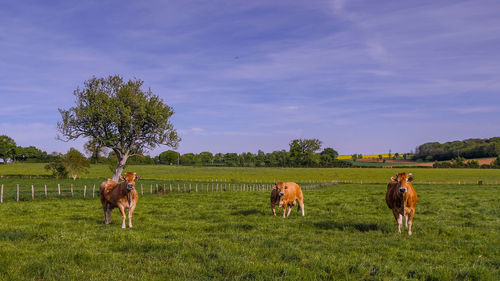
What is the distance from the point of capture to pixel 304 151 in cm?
18962

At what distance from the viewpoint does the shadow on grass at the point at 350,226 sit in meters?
13.8

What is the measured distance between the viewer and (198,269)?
8.03 m

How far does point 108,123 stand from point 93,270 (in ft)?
127

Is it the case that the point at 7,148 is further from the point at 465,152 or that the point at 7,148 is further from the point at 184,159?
the point at 465,152

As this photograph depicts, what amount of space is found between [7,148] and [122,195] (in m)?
144

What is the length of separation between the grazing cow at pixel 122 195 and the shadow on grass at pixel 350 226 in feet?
23.7

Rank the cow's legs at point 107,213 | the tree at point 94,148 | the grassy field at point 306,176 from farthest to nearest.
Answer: the grassy field at point 306,176, the tree at point 94,148, the cow's legs at point 107,213

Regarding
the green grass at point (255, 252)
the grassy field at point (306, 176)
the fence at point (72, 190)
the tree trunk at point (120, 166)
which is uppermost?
the tree trunk at point (120, 166)

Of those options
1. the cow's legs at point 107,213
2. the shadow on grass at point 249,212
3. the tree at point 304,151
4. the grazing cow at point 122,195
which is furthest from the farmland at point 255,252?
the tree at point 304,151

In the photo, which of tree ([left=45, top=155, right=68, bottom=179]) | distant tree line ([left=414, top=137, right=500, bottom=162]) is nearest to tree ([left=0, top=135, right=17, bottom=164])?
tree ([left=45, top=155, right=68, bottom=179])

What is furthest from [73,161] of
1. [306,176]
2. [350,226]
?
[350,226]

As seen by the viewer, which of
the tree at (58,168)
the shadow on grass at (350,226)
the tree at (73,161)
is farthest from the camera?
the tree at (58,168)

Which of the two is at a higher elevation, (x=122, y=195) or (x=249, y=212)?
(x=122, y=195)

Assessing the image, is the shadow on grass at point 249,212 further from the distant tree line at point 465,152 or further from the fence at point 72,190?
the distant tree line at point 465,152
